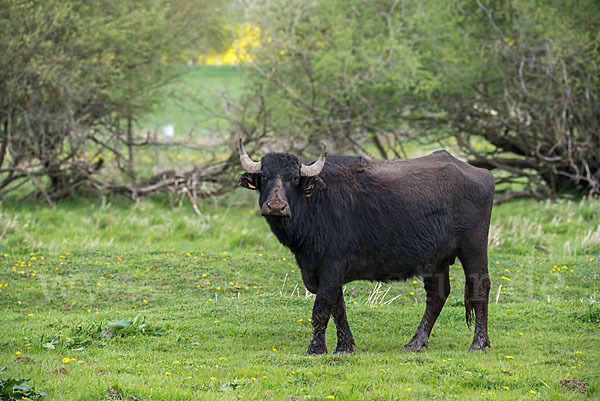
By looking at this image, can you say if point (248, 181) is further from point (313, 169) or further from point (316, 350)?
point (316, 350)

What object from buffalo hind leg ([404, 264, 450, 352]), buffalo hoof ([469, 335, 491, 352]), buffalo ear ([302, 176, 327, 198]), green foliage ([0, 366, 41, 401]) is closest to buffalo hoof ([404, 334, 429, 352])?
buffalo hind leg ([404, 264, 450, 352])

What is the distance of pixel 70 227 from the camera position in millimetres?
16438

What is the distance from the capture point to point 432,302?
8805 mm

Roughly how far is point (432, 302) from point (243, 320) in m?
2.53

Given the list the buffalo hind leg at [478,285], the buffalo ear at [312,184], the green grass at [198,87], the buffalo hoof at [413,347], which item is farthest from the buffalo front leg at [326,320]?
the green grass at [198,87]

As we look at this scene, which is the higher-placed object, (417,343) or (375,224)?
(375,224)

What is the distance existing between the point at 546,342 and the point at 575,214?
10743mm

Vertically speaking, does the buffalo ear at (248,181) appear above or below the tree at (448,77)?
below

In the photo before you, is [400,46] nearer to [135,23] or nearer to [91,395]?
[135,23]

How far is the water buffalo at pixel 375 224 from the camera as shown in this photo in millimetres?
8172

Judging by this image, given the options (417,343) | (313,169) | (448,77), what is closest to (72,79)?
(448,77)

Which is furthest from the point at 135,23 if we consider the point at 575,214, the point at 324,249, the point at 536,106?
the point at 324,249

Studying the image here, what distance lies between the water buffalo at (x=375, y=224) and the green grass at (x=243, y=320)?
61cm

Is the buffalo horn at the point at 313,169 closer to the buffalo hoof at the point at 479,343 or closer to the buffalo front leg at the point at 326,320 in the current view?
the buffalo front leg at the point at 326,320
